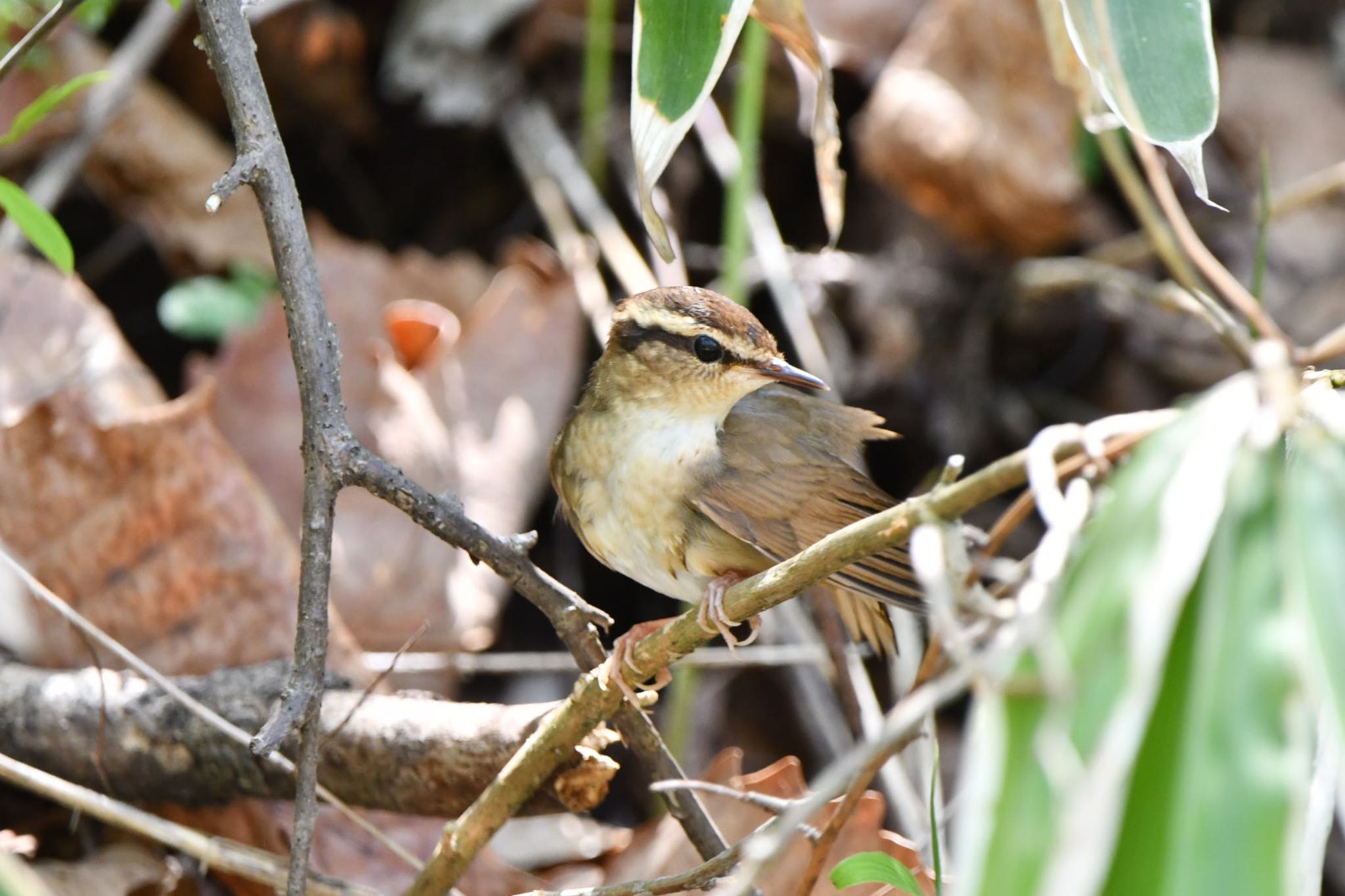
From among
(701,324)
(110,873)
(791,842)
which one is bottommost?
(791,842)

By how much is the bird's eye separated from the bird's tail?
1.88 feet

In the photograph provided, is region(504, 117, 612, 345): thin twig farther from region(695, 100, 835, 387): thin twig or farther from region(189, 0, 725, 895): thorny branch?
region(189, 0, 725, 895): thorny branch

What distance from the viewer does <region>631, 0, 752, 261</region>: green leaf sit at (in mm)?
1863

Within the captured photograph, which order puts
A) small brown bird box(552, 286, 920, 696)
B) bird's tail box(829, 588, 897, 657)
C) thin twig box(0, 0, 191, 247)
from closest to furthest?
small brown bird box(552, 286, 920, 696), bird's tail box(829, 588, 897, 657), thin twig box(0, 0, 191, 247)

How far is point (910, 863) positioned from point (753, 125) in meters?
1.68

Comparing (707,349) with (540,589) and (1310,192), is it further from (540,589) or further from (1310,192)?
(1310,192)

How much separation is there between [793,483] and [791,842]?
2.31 ft

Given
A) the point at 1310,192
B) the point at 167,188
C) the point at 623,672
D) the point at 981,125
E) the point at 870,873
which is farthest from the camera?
the point at 981,125

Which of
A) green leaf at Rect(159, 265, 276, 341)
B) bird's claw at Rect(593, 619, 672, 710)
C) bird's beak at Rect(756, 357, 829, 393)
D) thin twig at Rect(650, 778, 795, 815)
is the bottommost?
thin twig at Rect(650, 778, 795, 815)

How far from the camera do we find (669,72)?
74.5 inches

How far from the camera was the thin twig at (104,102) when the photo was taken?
12.5ft

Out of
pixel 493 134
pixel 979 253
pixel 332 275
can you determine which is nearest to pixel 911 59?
pixel 979 253

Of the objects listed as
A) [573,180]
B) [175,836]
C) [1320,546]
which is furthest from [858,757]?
[573,180]

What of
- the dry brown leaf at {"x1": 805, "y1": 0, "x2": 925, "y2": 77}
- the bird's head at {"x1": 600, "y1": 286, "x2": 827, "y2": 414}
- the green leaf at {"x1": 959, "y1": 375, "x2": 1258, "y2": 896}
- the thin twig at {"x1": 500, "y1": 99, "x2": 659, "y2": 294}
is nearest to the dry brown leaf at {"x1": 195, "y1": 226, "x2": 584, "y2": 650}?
the thin twig at {"x1": 500, "y1": 99, "x2": 659, "y2": 294}
